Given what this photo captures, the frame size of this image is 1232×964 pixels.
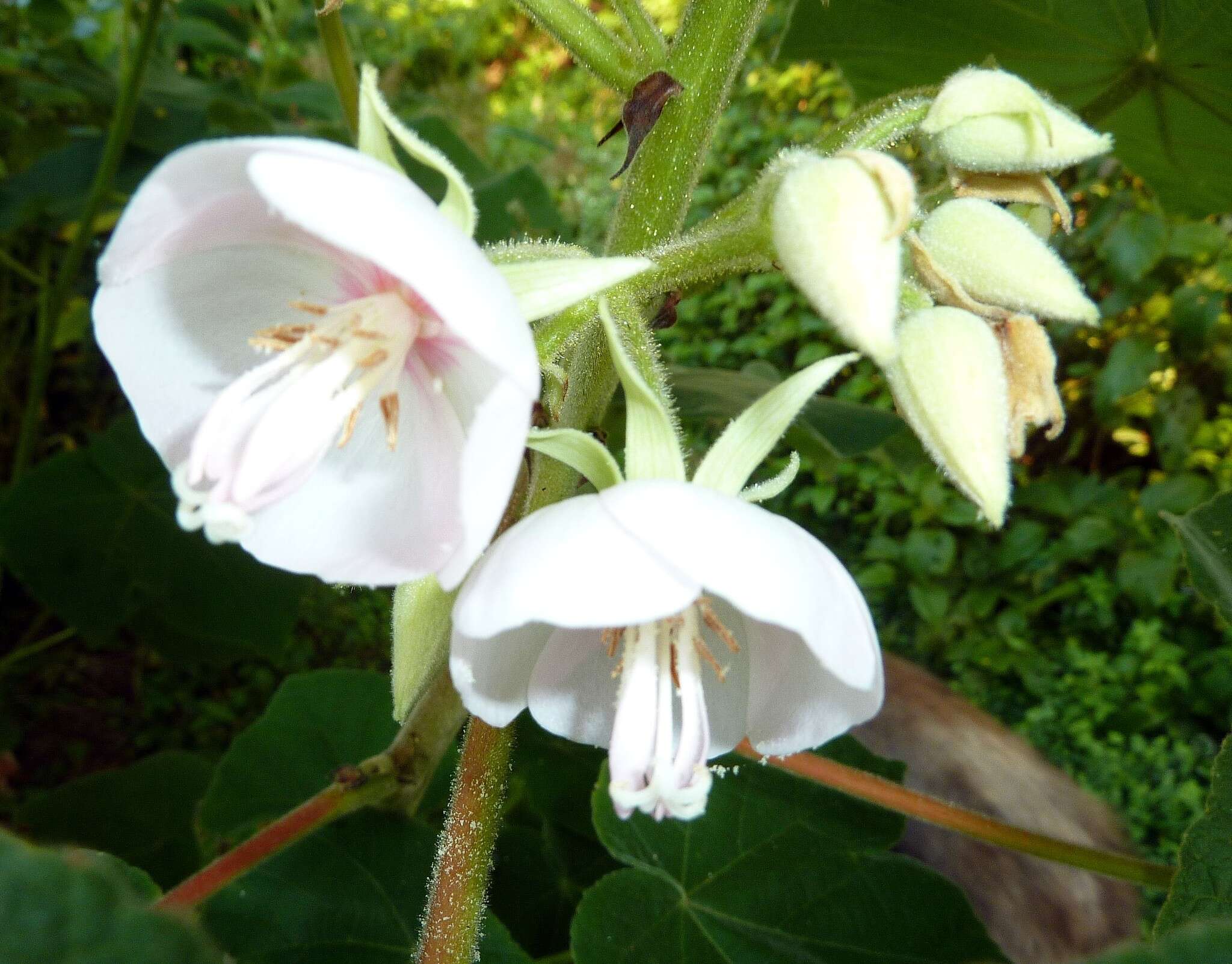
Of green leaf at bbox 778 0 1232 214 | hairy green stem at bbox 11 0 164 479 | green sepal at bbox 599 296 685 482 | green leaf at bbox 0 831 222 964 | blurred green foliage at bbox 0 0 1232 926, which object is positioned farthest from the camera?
blurred green foliage at bbox 0 0 1232 926

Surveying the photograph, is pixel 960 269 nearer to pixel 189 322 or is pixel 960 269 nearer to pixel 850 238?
pixel 850 238

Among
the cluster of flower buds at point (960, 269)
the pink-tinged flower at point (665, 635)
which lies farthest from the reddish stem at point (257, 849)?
the cluster of flower buds at point (960, 269)

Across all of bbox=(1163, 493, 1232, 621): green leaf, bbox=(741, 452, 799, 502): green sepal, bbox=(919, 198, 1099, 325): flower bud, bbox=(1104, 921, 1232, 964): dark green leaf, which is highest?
bbox=(919, 198, 1099, 325): flower bud

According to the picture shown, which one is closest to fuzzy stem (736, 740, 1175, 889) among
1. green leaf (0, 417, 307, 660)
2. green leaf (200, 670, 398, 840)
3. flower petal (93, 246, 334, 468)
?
flower petal (93, 246, 334, 468)

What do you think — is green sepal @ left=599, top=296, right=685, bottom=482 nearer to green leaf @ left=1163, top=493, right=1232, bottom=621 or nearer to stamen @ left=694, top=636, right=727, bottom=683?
stamen @ left=694, top=636, right=727, bottom=683

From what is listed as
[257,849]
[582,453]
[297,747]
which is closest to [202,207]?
[582,453]

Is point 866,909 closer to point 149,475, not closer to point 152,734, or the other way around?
point 149,475
